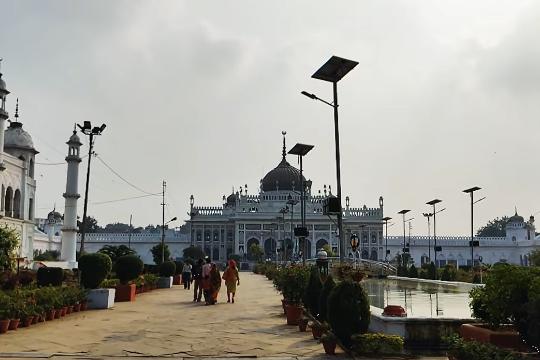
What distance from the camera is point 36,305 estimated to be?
12.2 meters

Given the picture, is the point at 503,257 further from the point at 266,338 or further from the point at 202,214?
the point at 266,338

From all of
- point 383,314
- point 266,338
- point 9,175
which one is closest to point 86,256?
point 266,338

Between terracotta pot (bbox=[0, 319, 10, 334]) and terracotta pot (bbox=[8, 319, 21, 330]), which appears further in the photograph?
terracotta pot (bbox=[8, 319, 21, 330])

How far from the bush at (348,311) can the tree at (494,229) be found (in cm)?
11219

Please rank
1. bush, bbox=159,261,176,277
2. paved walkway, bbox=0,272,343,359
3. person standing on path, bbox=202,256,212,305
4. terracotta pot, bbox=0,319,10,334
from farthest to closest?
1. bush, bbox=159,261,176,277
2. person standing on path, bbox=202,256,212,305
3. terracotta pot, bbox=0,319,10,334
4. paved walkway, bbox=0,272,343,359

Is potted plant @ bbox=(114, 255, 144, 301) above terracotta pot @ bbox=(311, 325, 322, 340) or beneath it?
above

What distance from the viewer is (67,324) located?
12031 millimetres

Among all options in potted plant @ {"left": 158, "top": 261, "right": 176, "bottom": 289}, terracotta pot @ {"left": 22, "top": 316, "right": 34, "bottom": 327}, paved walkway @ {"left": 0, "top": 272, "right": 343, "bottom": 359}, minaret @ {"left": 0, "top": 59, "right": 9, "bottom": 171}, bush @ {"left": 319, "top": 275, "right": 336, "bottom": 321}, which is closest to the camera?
paved walkway @ {"left": 0, "top": 272, "right": 343, "bottom": 359}

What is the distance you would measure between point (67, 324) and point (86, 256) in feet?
12.9

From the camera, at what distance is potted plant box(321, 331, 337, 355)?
857cm

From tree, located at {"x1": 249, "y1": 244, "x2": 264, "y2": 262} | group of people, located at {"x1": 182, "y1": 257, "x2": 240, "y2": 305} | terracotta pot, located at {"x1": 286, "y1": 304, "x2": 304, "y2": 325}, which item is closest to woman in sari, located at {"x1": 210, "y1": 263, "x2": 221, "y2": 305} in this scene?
group of people, located at {"x1": 182, "y1": 257, "x2": 240, "y2": 305}

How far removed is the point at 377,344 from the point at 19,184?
48506 millimetres

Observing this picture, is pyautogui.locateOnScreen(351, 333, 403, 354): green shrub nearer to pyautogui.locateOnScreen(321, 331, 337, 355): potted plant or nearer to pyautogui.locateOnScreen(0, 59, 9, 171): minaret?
pyautogui.locateOnScreen(321, 331, 337, 355): potted plant

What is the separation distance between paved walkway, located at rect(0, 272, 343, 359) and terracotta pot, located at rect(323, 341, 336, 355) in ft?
0.55
